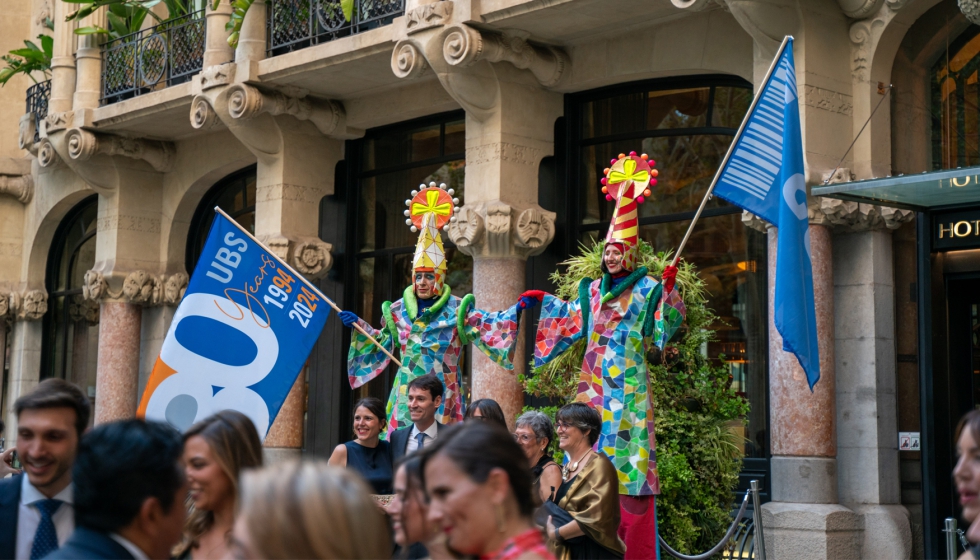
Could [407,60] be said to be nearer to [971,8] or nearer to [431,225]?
[431,225]

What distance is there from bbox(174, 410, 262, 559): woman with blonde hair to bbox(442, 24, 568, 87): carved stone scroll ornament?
8036mm

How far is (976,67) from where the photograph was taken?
10117 mm

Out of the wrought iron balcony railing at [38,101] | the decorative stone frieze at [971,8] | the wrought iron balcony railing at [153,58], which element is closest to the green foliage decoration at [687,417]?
the decorative stone frieze at [971,8]

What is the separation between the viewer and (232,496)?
3.73 meters

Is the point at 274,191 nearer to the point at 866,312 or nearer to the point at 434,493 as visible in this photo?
the point at 866,312

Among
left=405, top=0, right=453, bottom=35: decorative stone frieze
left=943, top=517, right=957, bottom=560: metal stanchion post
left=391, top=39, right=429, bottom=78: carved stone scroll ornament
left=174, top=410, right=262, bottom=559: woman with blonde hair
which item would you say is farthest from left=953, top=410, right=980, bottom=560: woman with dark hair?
left=391, top=39, right=429, bottom=78: carved stone scroll ornament

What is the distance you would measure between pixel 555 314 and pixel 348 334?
6526 millimetres

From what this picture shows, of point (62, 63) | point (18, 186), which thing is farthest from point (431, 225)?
point (18, 186)

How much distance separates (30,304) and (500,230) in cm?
1046

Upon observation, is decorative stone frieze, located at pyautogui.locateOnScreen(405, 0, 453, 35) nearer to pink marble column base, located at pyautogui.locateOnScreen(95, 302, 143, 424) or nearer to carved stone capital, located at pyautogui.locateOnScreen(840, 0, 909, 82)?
carved stone capital, located at pyautogui.locateOnScreen(840, 0, 909, 82)

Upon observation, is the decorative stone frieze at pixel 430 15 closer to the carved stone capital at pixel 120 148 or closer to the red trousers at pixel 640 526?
the red trousers at pixel 640 526

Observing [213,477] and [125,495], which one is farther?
[213,477]

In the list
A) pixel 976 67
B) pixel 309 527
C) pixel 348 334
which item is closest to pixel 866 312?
pixel 976 67

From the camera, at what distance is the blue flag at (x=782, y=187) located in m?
7.72
